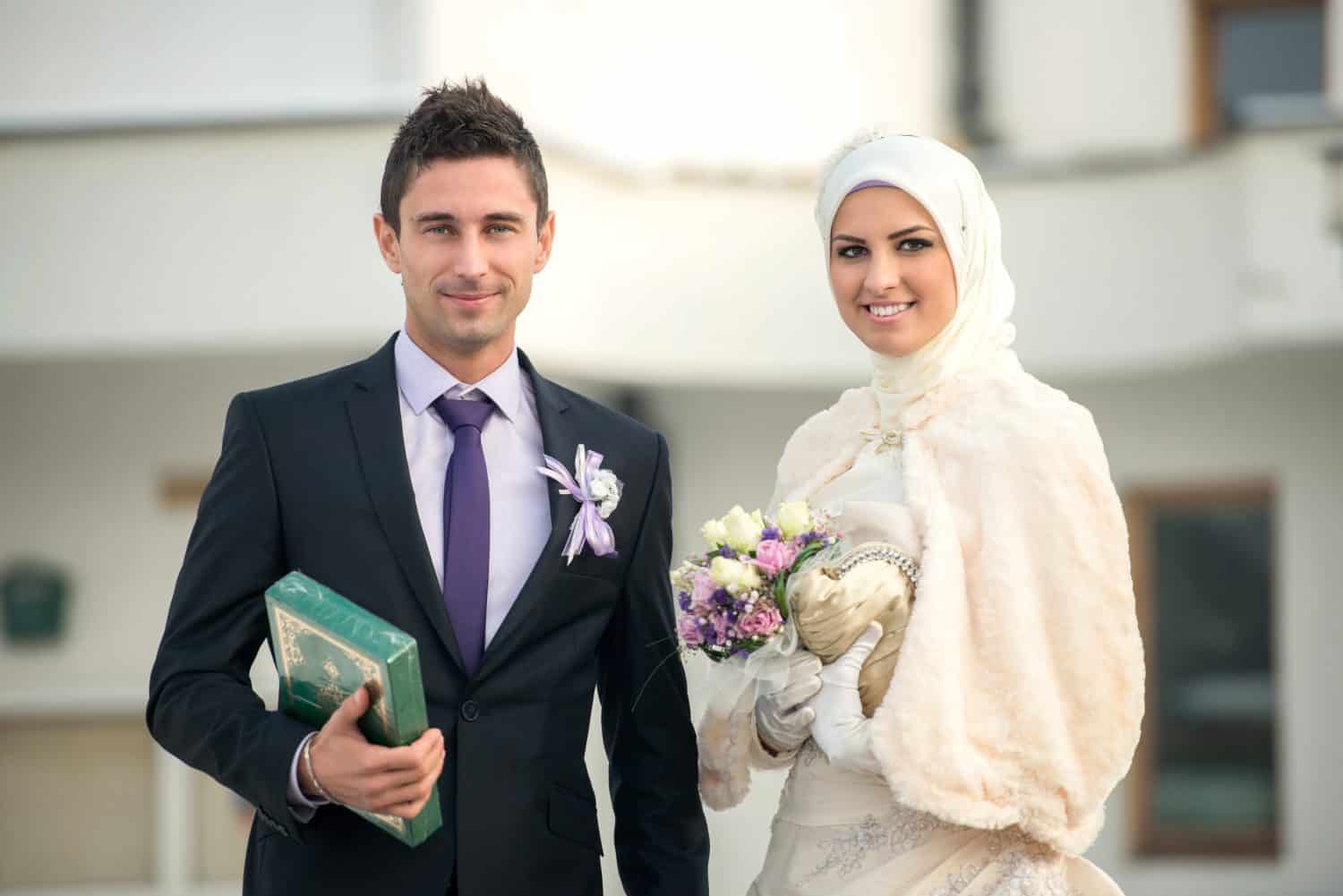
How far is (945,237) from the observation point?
151 inches

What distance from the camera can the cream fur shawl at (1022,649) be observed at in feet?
11.8

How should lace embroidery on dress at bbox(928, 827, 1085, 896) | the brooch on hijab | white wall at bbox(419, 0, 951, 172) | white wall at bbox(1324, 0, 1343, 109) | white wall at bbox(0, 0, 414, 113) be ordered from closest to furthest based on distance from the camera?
1. lace embroidery on dress at bbox(928, 827, 1085, 896)
2. the brooch on hijab
3. white wall at bbox(0, 0, 414, 113)
4. white wall at bbox(419, 0, 951, 172)
5. white wall at bbox(1324, 0, 1343, 109)

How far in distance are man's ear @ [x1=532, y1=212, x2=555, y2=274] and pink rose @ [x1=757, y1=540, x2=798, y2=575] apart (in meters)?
0.69

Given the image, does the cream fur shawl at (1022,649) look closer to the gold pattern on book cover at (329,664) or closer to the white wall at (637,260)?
the gold pattern on book cover at (329,664)

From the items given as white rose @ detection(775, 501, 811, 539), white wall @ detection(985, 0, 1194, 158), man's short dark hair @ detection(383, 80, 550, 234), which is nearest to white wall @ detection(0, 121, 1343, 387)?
white wall @ detection(985, 0, 1194, 158)

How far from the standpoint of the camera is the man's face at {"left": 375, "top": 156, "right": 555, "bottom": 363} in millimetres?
3693

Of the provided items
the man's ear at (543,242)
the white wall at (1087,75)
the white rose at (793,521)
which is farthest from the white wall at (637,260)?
the white rose at (793,521)

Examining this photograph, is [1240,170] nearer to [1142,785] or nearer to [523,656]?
[1142,785]

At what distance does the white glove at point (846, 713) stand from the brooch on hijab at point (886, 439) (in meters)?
0.45

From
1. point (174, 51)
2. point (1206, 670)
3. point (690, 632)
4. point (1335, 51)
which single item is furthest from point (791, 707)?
point (1206, 670)

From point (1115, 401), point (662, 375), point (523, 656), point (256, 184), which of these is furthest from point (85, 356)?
point (523, 656)

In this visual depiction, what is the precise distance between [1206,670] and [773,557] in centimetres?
892

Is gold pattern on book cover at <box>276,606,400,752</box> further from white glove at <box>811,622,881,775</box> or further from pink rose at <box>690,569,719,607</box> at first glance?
white glove at <box>811,622,881,775</box>

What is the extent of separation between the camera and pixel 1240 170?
34.2ft
